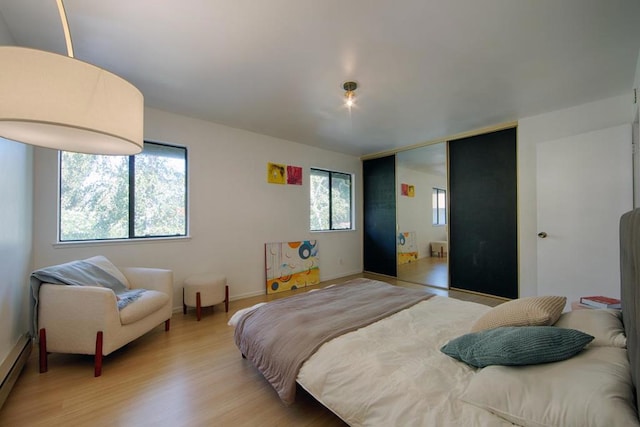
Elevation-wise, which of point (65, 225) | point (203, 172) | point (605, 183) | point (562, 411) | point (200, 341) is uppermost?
point (203, 172)

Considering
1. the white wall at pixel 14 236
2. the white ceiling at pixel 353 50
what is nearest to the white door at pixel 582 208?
the white ceiling at pixel 353 50

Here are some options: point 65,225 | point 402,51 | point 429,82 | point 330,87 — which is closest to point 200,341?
point 65,225

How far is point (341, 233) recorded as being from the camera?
5.20 metres

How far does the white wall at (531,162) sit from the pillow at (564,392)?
2.82 metres

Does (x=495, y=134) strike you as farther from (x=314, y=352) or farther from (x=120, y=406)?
(x=120, y=406)

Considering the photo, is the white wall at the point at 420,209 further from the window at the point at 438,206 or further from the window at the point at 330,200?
the window at the point at 330,200

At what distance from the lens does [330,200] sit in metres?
5.17

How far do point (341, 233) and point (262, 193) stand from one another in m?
1.89

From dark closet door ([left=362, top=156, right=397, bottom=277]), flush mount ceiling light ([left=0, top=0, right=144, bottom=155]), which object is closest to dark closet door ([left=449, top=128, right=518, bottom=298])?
dark closet door ([left=362, top=156, right=397, bottom=277])

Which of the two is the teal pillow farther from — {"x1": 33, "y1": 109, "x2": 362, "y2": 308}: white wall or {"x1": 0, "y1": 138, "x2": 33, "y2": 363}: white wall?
{"x1": 33, "y1": 109, "x2": 362, "y2": 308}: white wall

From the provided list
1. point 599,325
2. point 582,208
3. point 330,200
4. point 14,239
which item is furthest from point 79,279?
point 582,208

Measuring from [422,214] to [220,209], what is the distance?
4481 mm

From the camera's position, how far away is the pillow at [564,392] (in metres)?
0.76

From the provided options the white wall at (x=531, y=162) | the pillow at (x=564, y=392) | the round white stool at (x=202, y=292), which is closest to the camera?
the pillow at (x=564, y=392)
